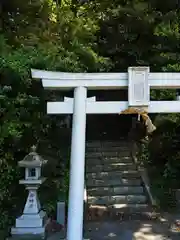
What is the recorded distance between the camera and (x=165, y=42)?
10008mm

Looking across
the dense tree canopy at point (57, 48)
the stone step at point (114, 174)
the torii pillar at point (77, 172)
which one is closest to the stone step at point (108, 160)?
the stone step at point (114, 174)

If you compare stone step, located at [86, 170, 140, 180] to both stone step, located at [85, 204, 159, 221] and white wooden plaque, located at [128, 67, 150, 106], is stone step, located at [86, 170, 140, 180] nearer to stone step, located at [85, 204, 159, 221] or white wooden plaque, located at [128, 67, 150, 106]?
stone step, located at [85, 204, 159, 221]

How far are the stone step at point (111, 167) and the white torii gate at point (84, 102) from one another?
4666 millimetres

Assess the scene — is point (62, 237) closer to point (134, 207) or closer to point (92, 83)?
point (134, 207)

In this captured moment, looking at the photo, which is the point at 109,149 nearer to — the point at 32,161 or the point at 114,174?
the point at 114,174

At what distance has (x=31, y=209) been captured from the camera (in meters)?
6.38

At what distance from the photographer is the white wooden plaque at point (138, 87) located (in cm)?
499

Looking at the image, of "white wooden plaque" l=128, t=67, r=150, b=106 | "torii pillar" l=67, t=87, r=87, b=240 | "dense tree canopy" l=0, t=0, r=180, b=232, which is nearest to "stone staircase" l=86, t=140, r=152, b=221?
"dense tree canopy" l=0, t=0, r=180, b=232

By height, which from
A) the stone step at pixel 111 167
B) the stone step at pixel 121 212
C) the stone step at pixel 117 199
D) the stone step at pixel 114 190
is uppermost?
the stone step at pixel 111 167

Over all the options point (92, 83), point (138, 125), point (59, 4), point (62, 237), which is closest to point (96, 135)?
point (138, 125)

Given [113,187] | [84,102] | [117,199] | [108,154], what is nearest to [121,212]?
[117,199]

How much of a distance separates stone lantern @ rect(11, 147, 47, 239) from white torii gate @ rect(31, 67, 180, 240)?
148 centimetres

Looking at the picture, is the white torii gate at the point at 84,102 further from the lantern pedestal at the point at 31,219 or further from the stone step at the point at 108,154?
the stone step at the point at 108,154

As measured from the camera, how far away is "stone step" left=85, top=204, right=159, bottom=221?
751 centimetres
